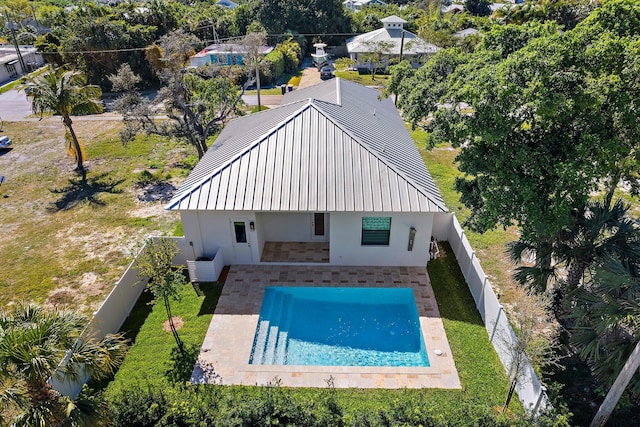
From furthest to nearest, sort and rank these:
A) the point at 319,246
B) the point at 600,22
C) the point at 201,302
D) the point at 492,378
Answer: the point at 319,246 → the point at 201,302 → the point at 492,378 → the point at 600,22

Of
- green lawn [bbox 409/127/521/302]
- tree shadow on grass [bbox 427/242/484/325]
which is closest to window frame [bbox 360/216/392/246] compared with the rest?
tree shadow on grass [bbox 427/242/484/325]

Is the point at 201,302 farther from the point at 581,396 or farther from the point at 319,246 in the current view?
the point at 581,396

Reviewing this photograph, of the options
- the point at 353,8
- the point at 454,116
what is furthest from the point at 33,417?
the point at 353,8

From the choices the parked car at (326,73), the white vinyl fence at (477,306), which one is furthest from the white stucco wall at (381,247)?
the parked car at (326,73)

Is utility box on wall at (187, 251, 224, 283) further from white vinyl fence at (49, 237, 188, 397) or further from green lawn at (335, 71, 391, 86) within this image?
green lawn at (335, 71, 391, 86)

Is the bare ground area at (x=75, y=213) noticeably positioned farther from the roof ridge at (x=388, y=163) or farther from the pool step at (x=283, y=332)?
the roof ridge at (x=388, y=163)

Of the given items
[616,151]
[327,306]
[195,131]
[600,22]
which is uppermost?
[600,22]

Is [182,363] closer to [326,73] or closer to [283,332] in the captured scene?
[283,332]
